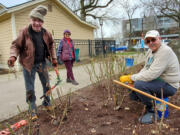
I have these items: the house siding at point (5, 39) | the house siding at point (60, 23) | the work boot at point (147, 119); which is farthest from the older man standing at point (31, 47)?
the house siding at point (5, 39)

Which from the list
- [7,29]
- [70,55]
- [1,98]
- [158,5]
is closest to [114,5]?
[158,5]

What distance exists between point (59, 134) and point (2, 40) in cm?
791

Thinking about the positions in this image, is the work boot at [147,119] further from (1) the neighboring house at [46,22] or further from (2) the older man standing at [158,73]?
(1) the neighboring house at [46,22]

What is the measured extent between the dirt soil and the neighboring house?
11.3ft

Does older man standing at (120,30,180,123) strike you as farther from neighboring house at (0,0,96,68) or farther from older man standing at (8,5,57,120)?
neighboring house at (0,0,96,68)

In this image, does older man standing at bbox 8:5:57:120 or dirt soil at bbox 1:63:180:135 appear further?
older man standing at bbox 8:5:57:120

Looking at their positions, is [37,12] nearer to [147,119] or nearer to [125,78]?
[125,78]

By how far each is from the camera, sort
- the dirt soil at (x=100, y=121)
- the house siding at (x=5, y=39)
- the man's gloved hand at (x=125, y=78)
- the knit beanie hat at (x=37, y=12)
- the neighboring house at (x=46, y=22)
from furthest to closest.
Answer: the house siding at (x=5, y=39)
the neighboring house at (x=46, y=22)
the man's gloved hand at (x=125, y=78)
the knit beanie hat at (x=37, y=12)
the dirt soil at (x=100, y=121)

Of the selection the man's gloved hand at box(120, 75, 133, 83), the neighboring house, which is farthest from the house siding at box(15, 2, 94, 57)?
the man's gloved hand at box(120, 75, 133, 83)

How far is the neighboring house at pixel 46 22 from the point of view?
7.05 metres

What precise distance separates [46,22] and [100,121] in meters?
8.21

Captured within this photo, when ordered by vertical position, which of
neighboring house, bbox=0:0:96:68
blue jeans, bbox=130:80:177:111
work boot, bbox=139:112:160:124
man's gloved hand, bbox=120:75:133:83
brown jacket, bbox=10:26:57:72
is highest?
neighboring house, bbox=0:0:96:68

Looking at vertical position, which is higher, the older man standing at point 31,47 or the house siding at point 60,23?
the house siding at point 60,23

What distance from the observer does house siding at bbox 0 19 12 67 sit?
733 centimetres
